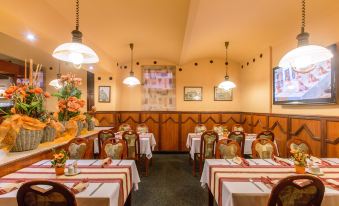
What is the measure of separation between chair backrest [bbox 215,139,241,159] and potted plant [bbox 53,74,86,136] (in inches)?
68.7

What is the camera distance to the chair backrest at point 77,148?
8.14 ft

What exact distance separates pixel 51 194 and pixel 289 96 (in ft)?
12.5

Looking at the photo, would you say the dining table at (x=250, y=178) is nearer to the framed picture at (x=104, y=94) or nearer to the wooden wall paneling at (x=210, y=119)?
the wooden wall paneling at (x=210, y=119)

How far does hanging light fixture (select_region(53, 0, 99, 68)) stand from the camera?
1868 millimetres

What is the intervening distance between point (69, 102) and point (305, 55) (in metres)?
2.38

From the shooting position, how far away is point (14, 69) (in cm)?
539

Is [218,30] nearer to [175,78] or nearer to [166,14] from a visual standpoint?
[166,14]

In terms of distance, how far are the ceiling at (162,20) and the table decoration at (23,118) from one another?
108 cm

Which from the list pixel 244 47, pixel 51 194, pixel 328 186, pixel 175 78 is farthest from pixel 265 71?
pixel 51 194

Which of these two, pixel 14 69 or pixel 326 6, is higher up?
pixel 326 6

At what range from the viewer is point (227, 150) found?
8.61 feet

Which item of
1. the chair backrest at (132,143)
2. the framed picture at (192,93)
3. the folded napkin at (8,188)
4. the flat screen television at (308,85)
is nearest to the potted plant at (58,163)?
the folded napkin at (8,188)

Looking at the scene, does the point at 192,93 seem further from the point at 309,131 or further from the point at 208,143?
the point at 309,131

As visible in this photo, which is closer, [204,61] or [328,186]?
[328,186]
